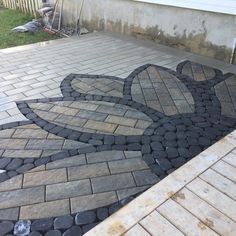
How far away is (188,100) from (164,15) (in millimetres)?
2449

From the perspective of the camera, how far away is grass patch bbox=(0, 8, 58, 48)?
20.8 feet

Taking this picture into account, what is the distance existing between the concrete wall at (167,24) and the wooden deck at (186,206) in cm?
288

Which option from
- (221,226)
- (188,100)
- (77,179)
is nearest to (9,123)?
(77,179)

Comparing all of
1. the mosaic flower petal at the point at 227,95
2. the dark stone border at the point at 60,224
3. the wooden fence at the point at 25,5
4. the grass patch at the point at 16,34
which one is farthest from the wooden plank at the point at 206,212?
the wooden fence at the point at 25,5

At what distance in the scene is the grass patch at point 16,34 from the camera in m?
6.33

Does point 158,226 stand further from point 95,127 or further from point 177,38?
point 177,38

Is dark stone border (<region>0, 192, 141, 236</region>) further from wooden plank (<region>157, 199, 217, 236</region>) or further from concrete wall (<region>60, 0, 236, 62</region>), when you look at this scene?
concrete wall (<region>60, 0, 236, 62</region>)

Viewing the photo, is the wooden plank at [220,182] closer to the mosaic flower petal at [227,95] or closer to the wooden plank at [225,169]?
the wooden plank at [225,169]

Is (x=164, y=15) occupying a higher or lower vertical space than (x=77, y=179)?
higher

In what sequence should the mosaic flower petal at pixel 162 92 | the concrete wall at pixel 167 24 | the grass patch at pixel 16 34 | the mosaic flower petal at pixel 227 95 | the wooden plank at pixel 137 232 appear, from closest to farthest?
the wooden plank at pixel 137 232, the mosaic flower petal at pixel 227 95, the mosaic flower petal at pixel 162 92, the concrete wall at pixel 167 24, the grass patch at pixel 16 34

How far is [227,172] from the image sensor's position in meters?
2.37

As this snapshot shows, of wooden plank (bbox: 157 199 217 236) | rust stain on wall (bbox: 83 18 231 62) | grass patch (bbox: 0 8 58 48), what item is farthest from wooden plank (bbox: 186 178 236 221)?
grass patch (bbox: 0 8 58 48)

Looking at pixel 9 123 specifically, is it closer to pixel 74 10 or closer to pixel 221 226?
pixel 221 226

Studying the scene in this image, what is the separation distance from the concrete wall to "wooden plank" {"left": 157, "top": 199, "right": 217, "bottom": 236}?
3.41m
